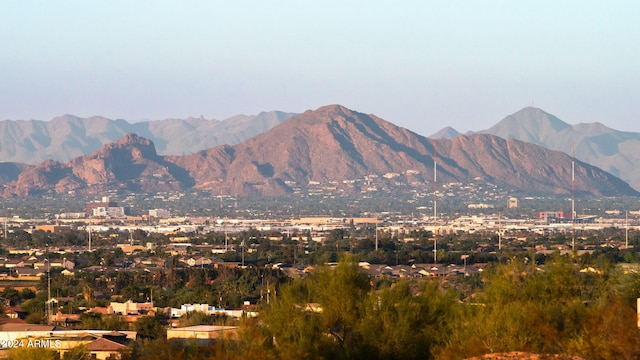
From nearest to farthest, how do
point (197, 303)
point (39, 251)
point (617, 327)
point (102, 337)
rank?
point (617, 327), point (102, 337), point (197, 303), point (39, 251)

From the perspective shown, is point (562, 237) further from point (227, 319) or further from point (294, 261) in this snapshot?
point (227, 319)

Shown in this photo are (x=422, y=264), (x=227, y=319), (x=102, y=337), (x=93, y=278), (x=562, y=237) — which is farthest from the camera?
(x=562, y=237)

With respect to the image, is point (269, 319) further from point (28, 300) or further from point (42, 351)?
point (28, 300)

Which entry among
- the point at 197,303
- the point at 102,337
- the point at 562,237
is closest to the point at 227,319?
the point at 102,337

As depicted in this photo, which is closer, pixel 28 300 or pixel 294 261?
pixel 28 300

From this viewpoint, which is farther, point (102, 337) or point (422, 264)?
point (422, 264)

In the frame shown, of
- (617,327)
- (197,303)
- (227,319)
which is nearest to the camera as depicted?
(617,327)

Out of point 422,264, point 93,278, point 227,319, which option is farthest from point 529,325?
point 422,264

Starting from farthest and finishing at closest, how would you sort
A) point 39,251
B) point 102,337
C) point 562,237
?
point 562,237, point 39,251, point 102,337
